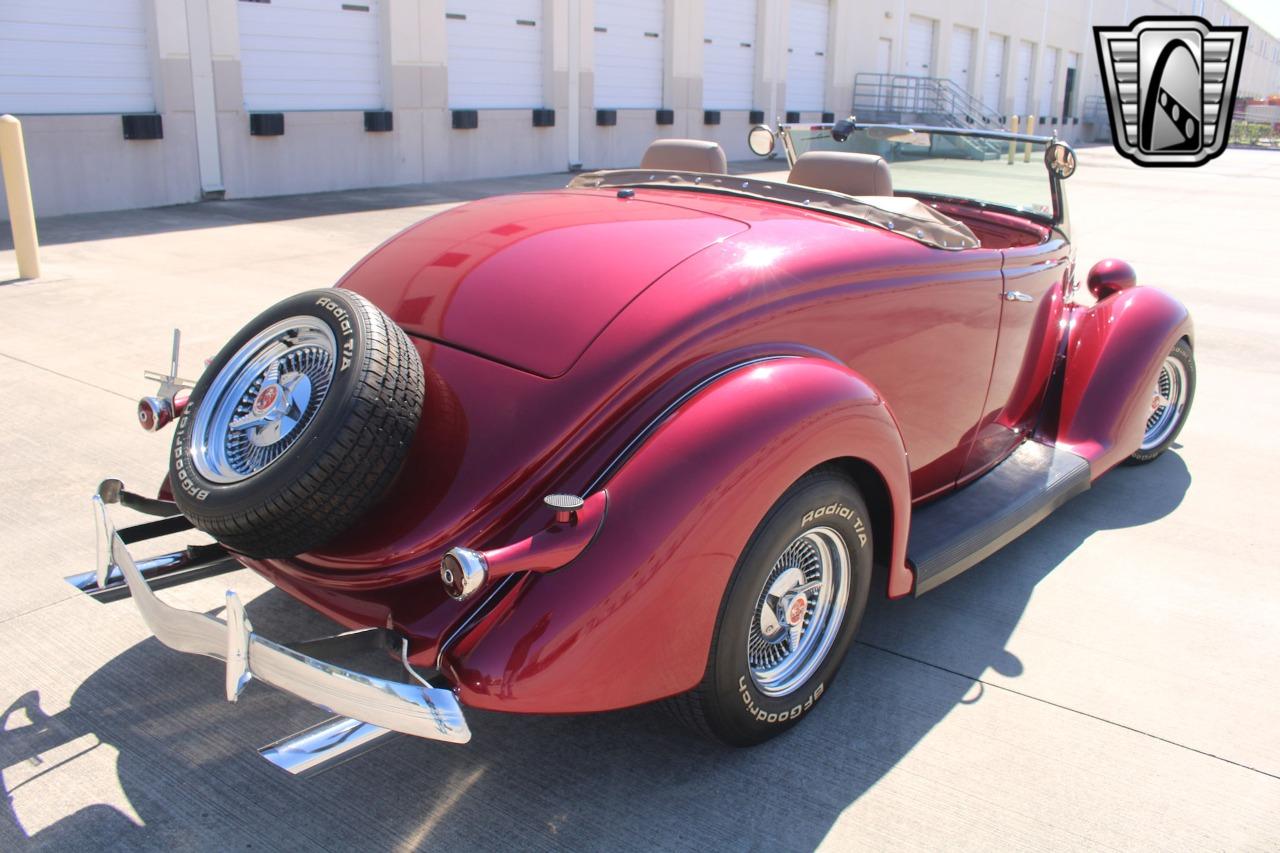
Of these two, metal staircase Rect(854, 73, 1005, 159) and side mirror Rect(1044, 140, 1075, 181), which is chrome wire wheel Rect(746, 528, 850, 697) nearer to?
side mirror Rect(1044, 140, 1075, 181)

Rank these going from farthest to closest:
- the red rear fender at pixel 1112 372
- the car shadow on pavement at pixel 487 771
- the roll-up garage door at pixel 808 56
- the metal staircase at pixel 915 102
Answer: the metal staircase at pixel 915 102 → the roll-up garage door at pixel 808 56 → the red rear fender at pixel 1112 372 → the car shadow on pavement at pixel 487 771

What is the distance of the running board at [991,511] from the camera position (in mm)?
3059

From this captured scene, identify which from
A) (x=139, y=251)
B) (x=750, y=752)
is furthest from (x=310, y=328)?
(x=139, y=251)

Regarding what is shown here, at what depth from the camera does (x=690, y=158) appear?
410 centimetres

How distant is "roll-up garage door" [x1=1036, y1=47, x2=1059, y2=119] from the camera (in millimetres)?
39812

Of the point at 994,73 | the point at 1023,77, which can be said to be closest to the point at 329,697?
the point at 994,73

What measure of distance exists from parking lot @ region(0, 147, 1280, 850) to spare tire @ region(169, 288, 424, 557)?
0.64 meters

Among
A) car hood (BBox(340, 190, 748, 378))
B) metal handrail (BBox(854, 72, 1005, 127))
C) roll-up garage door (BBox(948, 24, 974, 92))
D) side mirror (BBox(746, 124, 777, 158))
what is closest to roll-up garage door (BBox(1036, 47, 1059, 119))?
roll-up garage door (BBox(948, 24, 974, 92))

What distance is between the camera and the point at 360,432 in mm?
2254

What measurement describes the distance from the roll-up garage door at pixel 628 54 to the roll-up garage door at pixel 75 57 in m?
8.50

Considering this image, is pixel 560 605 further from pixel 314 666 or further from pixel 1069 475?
pixel 1069 475

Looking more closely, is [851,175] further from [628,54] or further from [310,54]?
[628,54]

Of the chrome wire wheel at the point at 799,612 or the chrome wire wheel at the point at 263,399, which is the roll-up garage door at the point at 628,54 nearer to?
the chrome wire wheel at the point at 263,399

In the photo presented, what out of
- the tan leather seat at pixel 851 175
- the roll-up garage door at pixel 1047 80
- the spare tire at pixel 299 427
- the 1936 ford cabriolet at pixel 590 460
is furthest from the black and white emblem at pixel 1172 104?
the spare tire at pixel 299 427
